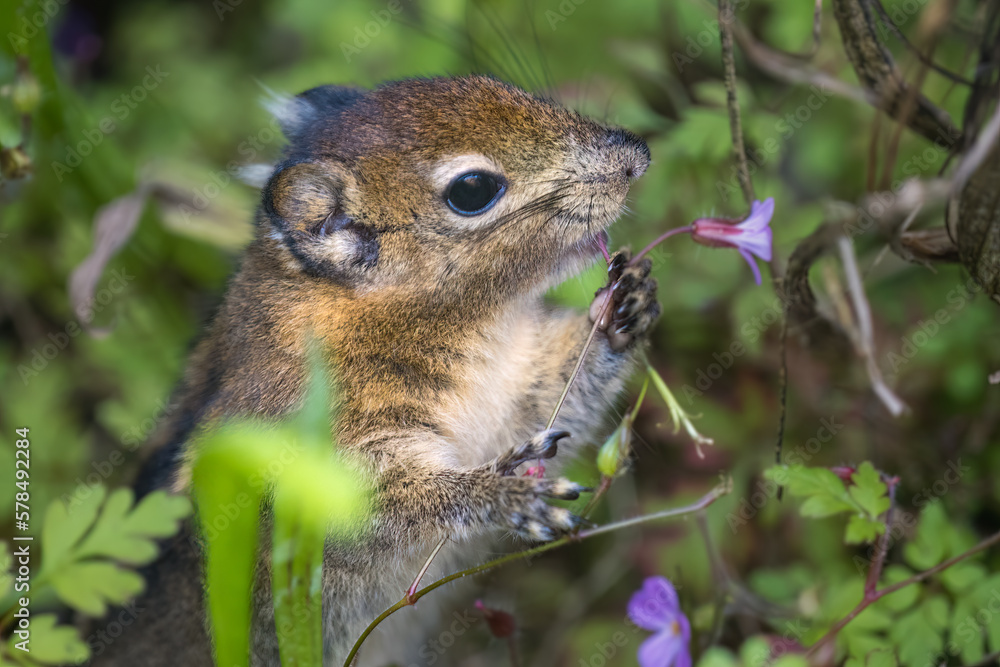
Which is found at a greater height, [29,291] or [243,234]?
[243,234]

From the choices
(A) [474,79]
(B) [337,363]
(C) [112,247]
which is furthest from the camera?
(C) [112,247]

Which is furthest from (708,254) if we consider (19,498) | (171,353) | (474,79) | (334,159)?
(19,498)

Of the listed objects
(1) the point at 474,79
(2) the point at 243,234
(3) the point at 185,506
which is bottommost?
(2) the point at 243,234

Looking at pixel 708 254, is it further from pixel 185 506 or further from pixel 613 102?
pixel 185 506

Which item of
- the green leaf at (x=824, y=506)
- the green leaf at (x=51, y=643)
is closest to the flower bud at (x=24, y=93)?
the green leaf at (x=51, y=643)

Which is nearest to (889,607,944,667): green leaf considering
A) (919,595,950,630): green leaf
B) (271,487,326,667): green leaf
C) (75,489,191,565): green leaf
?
(919,595,950,630): green leaf

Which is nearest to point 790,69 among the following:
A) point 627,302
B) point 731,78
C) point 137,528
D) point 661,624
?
point 731,78
